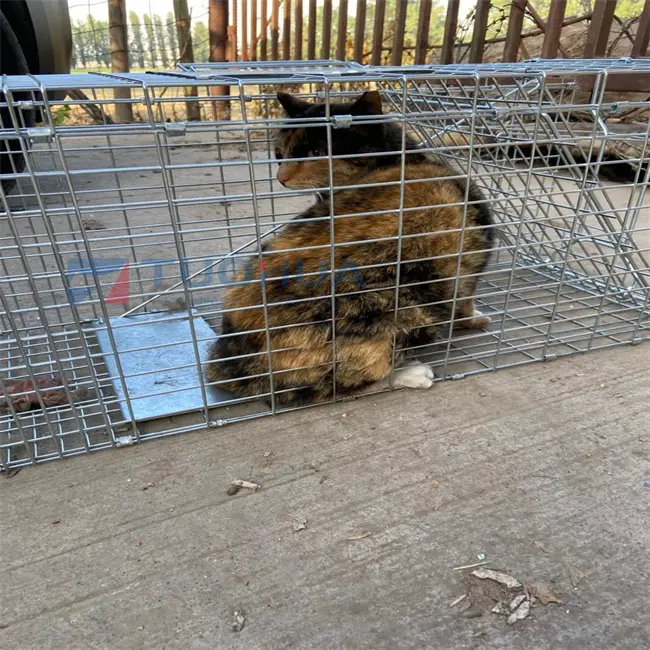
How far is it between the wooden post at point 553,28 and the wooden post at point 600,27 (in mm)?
284

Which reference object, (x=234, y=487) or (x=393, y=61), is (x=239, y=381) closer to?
(x=234, y=487)

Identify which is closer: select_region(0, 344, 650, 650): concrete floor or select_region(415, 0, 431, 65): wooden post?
select_region(0, 344, 650, 650): concrete floor

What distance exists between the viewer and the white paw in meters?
1.91

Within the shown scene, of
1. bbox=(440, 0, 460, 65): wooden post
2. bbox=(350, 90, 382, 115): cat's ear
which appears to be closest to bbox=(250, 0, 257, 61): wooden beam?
bbox=(440, 0, 460, 65): wooden post

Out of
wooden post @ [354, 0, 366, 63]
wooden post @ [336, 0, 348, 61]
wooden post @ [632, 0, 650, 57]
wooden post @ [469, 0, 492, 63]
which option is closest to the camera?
wooden post @ [632, 0, 650, 57]

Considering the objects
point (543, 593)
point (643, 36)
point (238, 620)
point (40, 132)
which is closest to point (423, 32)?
point (643, 36)

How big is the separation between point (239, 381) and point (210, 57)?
7.34 meters

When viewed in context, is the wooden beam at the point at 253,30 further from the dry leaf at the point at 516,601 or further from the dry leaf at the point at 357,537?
the dry leaf at the point at 516,601

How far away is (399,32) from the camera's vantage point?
5.88 m

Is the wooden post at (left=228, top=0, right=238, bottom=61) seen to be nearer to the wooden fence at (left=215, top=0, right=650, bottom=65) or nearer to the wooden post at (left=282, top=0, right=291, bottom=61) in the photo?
the wooden fence at (left=215, top=0, right=650, bottom=65)

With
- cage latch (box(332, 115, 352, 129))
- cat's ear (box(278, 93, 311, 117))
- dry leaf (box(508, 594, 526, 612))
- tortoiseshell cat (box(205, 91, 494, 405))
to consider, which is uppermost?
cage latch (box(332, 115, 352, 129))

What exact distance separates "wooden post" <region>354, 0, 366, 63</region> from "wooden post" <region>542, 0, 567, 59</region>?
2360 mm

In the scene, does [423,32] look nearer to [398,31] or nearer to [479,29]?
[398,31]

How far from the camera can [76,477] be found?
152 cm
